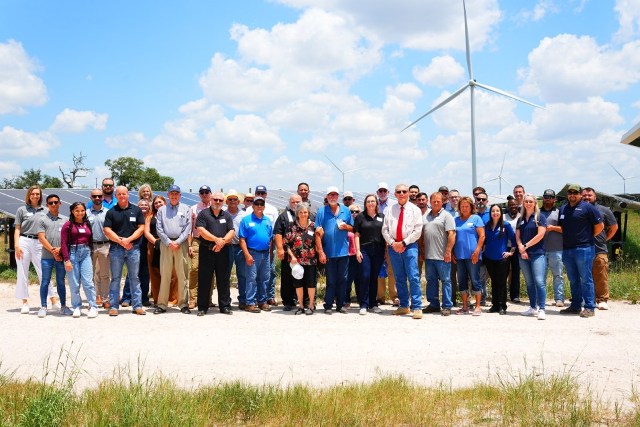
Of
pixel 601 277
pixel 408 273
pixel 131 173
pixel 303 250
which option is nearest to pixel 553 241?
pixel 601 277

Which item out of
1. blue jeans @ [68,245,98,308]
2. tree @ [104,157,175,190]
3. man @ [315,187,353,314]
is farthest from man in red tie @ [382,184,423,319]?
tree @ [104,157,175,190]

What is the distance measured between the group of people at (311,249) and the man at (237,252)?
0.03m

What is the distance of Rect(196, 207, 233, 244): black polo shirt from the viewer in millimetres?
8609

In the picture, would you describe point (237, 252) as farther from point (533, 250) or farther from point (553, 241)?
point (553, 241)

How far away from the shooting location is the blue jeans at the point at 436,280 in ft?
28.2

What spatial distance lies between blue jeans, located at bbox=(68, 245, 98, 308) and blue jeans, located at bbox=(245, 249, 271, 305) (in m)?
2.22

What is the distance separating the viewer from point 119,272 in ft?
28.4

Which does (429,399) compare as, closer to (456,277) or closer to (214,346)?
(214,346)

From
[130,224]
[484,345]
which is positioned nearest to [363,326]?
[484,345]

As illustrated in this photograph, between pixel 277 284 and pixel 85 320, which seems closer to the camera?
pixel 85 320

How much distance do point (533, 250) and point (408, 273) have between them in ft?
6.02

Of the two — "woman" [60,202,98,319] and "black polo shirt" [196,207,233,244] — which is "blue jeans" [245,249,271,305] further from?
"woman" [60,202,98,319]

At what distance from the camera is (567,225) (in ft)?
27.7

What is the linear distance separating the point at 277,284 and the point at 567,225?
19.5 feet
